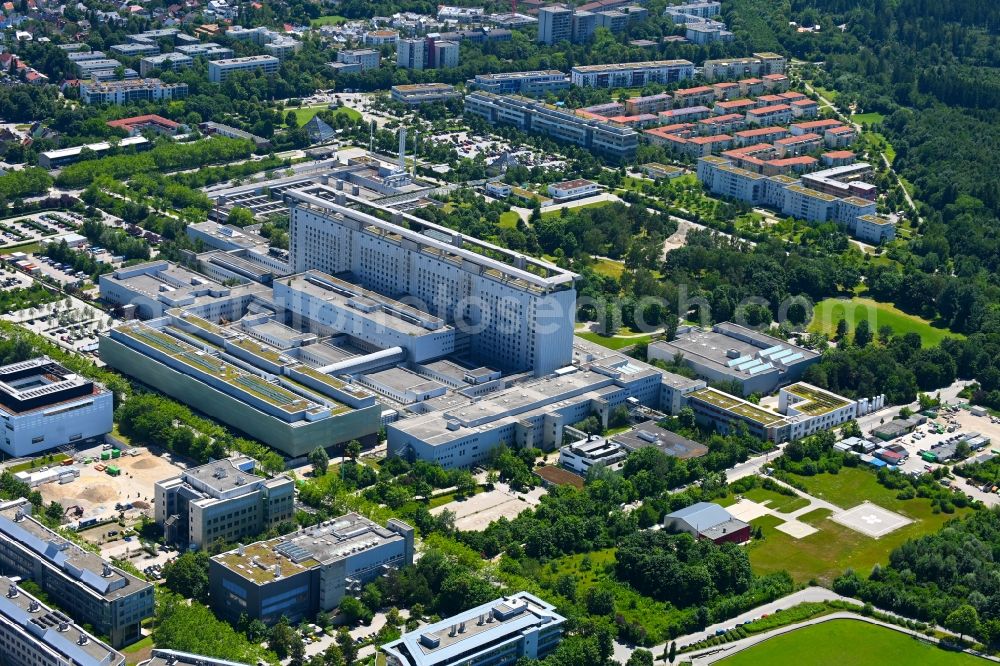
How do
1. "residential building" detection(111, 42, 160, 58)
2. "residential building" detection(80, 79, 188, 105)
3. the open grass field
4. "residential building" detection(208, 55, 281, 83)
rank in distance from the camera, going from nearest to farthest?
the open grass field, "residential building" detection(80, 79, 188, 105), "residential building" detection(208, 55, 281, 83), "residential building" detection(111, 42, 160, 58)

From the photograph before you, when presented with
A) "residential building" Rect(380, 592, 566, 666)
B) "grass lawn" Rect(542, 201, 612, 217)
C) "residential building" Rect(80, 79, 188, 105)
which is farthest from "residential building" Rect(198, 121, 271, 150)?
"residential building" Rect(380, 592, 566, 666)

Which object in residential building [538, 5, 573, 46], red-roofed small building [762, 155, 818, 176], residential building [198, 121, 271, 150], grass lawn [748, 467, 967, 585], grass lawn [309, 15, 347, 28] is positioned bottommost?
grass lawn [748, 467, 967, 585]

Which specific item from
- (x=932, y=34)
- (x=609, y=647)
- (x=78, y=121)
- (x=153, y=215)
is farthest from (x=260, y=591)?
(x=932, y=34)

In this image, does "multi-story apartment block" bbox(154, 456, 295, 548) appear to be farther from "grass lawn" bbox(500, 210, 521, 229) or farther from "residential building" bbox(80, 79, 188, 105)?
"residential building" bbox(80, 79, 188, 105)

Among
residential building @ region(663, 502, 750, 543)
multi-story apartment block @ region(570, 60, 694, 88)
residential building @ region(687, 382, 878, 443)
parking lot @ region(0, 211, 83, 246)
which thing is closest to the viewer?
residential building @ region(663, 502, 750, 543)

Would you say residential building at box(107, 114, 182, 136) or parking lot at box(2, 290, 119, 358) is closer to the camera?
parking lot at box(2, 290, 119, 358)

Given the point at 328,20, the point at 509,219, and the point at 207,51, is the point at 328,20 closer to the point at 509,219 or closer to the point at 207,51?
the point at 207,51

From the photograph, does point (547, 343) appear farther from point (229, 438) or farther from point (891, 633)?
point (891, 633)
